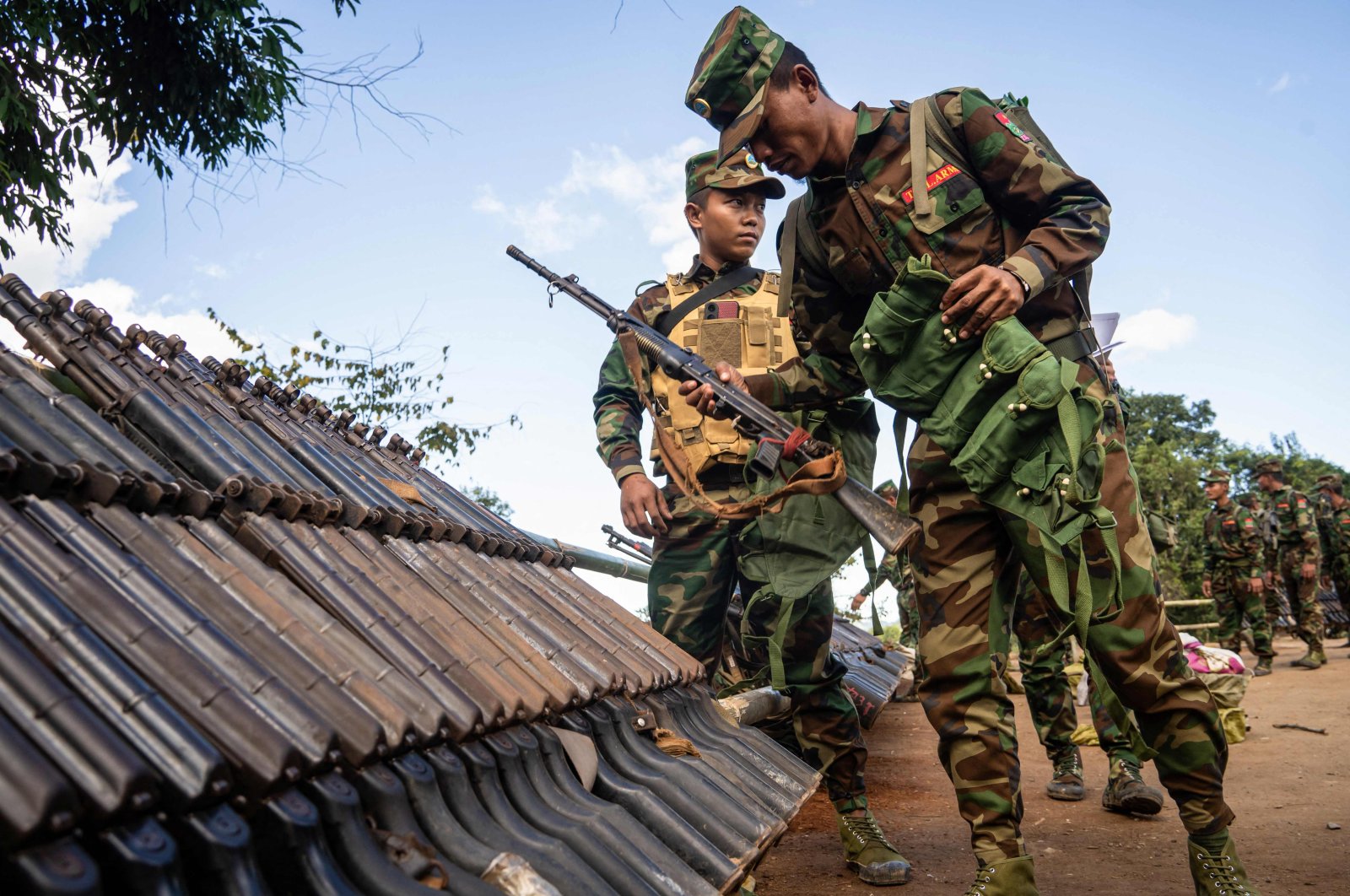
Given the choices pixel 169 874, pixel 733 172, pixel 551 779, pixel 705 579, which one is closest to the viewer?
pixel 169 874

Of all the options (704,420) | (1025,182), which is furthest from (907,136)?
(704,420)

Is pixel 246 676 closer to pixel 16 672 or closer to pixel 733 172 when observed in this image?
pixel 16 672

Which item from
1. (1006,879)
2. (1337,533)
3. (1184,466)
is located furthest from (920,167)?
(1184,466)

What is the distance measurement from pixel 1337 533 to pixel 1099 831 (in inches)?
493

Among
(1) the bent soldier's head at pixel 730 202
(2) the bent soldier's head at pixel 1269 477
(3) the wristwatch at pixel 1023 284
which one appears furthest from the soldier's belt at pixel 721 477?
(2) the bent soldier's head at pixel 1269 477

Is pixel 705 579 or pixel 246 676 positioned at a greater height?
pixel 705 579

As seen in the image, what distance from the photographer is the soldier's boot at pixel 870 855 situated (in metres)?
4.04

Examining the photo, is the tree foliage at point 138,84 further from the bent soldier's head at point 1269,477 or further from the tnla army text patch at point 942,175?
the bent soldier's head at point 1269,477

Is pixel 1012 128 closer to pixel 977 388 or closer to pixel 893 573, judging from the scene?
pixel 977 388

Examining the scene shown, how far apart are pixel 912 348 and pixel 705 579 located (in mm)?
1740

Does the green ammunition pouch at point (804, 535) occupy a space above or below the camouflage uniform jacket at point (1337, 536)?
below

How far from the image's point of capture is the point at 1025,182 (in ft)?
10.8

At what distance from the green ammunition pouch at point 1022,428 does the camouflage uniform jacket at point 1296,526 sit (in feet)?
41.0

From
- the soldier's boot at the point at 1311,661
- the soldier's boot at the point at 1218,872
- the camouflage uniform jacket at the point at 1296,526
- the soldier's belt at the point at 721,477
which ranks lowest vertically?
the soldier's boot at the point at 1218,872
